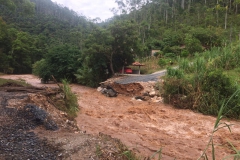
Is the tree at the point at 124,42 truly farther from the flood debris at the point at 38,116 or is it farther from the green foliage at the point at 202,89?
the flood debris at the point at 38,116

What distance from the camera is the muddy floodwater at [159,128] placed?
528 cm

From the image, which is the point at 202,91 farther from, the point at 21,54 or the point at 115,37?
the point at 21,54

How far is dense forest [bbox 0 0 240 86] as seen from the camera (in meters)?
16.3

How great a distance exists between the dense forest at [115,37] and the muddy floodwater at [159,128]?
22.0ft

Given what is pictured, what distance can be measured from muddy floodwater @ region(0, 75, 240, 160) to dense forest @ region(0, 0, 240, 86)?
672 cm

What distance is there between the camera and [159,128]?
7.37 m

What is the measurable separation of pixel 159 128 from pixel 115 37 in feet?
33.1

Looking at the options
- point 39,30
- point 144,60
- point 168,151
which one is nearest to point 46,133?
point 168,151

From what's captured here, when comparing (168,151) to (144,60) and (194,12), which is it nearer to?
(144,60)

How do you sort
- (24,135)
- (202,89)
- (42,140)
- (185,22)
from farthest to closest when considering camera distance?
(185,22)
(202,89)
(24,135)
(42,140)

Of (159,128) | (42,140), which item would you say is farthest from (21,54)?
(42,140)

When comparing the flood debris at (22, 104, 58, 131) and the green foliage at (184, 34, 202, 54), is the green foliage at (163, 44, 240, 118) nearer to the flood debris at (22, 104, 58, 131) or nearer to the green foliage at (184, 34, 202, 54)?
the flood debris at (22, 104, 58, 131)

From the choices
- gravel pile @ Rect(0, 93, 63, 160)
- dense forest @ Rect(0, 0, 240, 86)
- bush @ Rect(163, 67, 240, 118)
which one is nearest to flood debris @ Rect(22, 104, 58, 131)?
gravel pile @ Rect(0, 93, 63, 160)

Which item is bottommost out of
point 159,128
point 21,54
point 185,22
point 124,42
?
point 159,128
